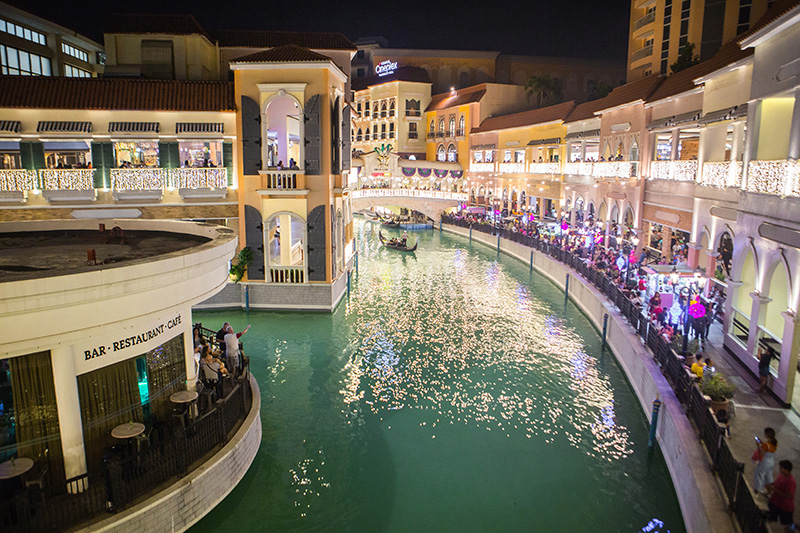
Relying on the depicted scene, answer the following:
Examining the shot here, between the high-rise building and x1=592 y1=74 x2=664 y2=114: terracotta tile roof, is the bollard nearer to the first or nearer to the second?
x1=592 y1=74 x2=664 y2=114: terracotta tile roof

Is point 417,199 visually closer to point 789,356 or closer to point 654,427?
point 654,427

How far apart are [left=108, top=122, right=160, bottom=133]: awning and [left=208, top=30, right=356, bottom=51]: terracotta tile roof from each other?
775 cm

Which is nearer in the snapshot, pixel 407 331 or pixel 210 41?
pixel 407 331

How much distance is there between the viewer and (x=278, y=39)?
27.3m

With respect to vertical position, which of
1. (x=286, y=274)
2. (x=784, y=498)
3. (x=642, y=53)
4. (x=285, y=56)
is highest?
(x=642, y=53)

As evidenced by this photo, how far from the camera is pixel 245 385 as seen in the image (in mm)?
12172

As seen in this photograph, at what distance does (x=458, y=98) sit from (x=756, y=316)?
4834 centimetres

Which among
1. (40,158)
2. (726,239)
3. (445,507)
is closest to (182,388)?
(445,507)

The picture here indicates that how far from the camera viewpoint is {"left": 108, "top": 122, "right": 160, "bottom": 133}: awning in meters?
22.2

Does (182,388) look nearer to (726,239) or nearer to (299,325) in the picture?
(299,325)

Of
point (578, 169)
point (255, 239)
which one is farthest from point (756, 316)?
point (578, 169)

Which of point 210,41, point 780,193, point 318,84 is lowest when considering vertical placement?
point 780,193

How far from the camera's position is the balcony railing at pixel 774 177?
12203mm

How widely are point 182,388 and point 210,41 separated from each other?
21.5 meters
